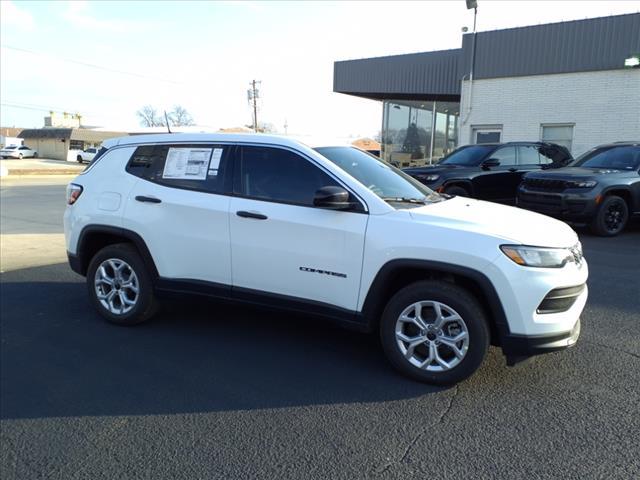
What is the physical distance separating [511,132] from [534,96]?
4.40 feet

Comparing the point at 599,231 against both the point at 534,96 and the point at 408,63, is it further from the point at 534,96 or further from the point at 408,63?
the point at 408,63

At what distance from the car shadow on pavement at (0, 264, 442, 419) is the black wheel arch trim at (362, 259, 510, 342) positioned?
524 mm

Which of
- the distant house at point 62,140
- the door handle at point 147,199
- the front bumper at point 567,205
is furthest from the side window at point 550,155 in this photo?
the distant house at point 62,140

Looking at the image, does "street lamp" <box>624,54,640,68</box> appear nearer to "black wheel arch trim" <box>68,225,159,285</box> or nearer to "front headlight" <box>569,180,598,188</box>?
"front headlight" <box>569,180,598,188</box>

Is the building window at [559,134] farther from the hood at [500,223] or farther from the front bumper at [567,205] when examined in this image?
the hood at [500,223]

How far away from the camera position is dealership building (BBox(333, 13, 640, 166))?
15805 millimetres

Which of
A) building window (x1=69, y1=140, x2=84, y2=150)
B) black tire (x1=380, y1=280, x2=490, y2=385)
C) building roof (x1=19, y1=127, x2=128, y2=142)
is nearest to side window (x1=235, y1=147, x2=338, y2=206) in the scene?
black tire (x1=380, y1=280, x2=490, y2=385)

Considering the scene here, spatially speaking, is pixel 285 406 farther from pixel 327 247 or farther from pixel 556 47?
pixel 556 47

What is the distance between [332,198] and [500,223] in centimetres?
120

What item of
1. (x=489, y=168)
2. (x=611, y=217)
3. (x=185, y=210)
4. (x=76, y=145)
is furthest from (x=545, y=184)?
(x=76, y=145)

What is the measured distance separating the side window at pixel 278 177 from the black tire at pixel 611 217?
23.3 feet

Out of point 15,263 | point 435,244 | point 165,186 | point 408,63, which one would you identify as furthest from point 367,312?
point 408,63

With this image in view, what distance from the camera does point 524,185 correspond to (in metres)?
10.2

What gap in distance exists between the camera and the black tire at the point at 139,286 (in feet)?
16.0
